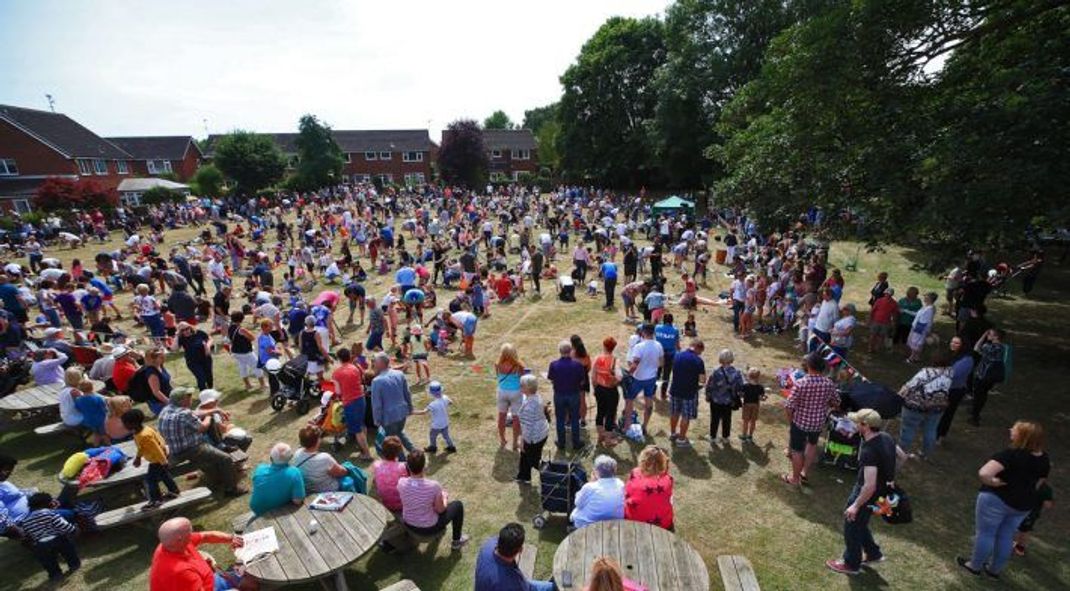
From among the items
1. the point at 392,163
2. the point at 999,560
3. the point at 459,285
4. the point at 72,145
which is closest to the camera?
the point at 999,560

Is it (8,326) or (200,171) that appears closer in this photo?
(8,326)

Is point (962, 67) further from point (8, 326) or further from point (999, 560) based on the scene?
point (8, 326)

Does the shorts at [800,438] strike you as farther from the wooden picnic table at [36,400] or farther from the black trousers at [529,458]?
the wooden picnic table at [36,400]

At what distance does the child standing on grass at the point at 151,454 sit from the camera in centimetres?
606

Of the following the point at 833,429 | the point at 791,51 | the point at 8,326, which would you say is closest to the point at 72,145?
the point at 8,326

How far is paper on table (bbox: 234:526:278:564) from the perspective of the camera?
474 cm

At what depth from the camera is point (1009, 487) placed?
16.5ft

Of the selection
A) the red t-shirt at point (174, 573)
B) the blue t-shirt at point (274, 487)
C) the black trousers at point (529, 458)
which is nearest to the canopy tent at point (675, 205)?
the black trousers at point (529, 458)

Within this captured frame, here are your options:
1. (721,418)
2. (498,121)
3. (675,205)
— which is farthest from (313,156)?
(498,121)

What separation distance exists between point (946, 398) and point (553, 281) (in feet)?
43.9

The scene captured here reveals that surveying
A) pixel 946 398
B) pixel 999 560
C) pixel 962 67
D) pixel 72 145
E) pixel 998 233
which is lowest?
pixel 999 560

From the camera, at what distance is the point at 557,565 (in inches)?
179

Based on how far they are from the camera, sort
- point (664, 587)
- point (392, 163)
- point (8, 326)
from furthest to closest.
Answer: point (392, 163) < point (8, 326) < point (664, 587)

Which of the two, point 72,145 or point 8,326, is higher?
point 72,145
